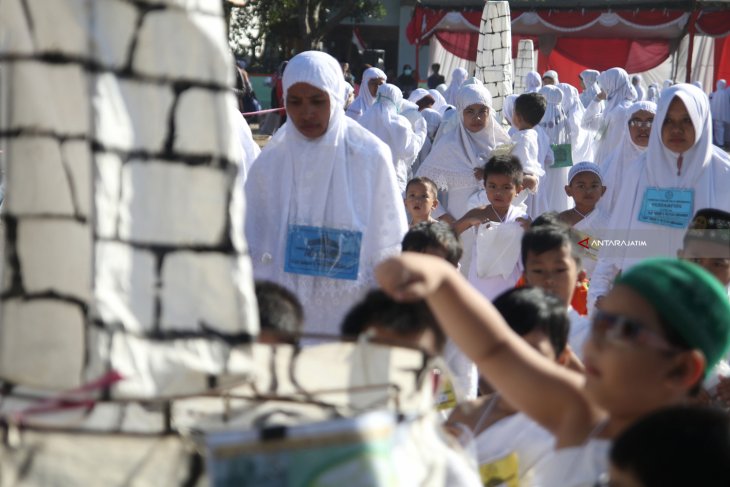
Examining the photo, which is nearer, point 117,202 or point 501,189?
point 117,202

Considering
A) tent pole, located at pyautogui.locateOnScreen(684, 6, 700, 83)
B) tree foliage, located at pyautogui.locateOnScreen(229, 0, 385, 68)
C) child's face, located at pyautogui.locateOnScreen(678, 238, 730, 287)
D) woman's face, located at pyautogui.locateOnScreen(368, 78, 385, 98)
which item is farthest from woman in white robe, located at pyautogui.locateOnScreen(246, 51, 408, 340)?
tent pole, located at pyautogui.locateOnScreen(684, 6, 700, 83)

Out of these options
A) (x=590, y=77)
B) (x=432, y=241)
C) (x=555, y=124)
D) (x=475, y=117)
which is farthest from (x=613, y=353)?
(x=590, y=77)

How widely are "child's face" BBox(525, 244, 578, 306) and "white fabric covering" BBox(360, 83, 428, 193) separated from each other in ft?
17.9

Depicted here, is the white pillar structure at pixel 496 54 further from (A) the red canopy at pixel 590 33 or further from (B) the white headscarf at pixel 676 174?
(A) the red canopy at pixel 590 33

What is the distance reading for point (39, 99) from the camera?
1584 mm

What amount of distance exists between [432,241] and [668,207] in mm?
1715

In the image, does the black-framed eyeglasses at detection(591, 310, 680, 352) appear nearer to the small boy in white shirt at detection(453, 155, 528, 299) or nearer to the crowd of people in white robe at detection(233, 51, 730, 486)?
the crowd of people in white robe at detection(233, 51, 730, 486)

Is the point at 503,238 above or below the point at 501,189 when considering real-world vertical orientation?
below

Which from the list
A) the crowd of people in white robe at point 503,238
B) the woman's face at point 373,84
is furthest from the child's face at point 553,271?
the woman's face at point 373,84

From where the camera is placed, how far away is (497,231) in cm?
550

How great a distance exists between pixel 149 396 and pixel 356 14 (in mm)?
31155

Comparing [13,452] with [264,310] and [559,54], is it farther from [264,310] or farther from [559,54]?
[559,54]

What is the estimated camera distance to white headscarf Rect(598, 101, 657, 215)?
6.36m

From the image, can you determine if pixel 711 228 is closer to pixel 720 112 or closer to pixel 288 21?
pixel 720 112
